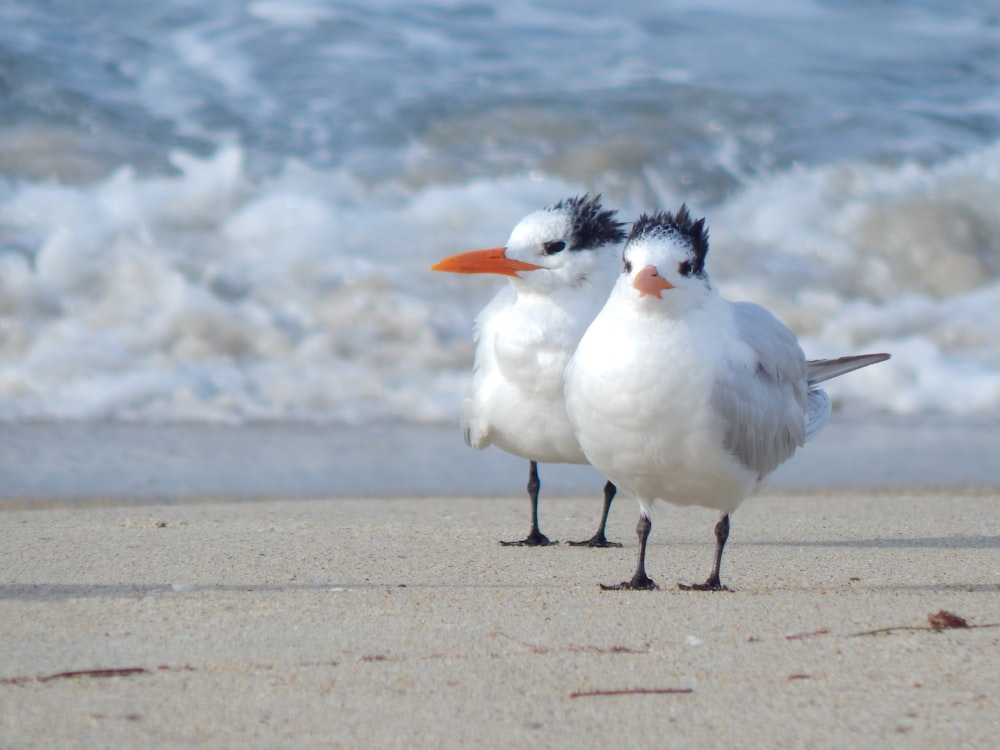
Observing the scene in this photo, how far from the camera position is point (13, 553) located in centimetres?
361

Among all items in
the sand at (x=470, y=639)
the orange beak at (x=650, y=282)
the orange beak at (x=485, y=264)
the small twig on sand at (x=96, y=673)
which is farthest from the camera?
the orange beak at (x=485, y=264)

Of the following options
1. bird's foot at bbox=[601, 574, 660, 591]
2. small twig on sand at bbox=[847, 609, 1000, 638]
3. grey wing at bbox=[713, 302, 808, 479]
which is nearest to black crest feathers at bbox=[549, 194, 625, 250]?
grey wing at bbox=[713, 302, 808, 479]

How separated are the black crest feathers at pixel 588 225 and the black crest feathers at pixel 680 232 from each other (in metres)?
0.75

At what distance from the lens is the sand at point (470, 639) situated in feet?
7.45

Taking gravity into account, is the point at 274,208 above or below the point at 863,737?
below

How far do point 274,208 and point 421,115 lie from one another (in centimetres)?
215

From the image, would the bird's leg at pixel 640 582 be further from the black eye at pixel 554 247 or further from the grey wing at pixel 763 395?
the black eye at pixel 554 247

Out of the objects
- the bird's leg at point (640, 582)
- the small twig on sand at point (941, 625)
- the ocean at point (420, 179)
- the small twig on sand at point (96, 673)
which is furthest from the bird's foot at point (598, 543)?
the ocean at point (420, 179)

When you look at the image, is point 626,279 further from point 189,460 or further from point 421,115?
point 421,115

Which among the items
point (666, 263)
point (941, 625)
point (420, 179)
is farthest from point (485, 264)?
point (420, 179)

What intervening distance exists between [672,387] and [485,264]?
109 cm

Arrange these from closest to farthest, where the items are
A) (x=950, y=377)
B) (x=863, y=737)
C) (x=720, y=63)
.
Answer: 1. (x=863, y=737)
2. (x=950, y=377)
3. (x=720, y=63)

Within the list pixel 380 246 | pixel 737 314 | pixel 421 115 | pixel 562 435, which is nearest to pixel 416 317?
pixel 380 246

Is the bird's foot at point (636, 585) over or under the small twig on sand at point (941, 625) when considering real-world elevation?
under
